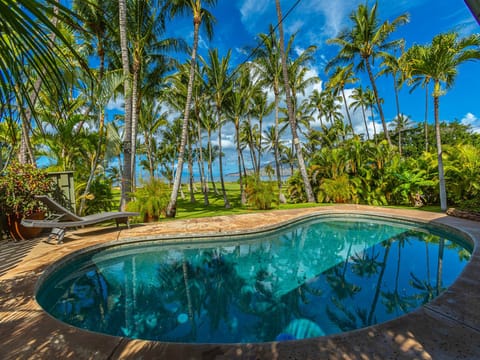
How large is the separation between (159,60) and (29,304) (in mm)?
14158

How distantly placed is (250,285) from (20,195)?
659cm

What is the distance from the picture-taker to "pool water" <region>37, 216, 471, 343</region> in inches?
135

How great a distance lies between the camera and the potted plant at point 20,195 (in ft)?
19.4

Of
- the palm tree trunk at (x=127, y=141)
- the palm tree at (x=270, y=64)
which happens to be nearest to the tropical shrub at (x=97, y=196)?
the palm tree trunk at (x=127, y=141)

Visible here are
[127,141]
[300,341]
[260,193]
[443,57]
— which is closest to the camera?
[300,341]

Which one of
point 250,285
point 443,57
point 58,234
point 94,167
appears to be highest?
point 443,57

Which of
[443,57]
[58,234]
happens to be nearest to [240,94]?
[443,57]

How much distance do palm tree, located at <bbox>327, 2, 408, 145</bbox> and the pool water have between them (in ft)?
39.0

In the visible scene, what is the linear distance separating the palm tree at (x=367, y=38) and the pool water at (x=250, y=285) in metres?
11.9

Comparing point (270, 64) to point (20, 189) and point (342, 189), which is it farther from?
point (20, 189)

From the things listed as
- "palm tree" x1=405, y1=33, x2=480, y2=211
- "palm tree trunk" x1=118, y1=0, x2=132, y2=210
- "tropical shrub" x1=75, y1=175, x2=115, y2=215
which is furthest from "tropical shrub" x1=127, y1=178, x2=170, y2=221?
"palm tree" x1=405, y1=33, x2=480, y2=211

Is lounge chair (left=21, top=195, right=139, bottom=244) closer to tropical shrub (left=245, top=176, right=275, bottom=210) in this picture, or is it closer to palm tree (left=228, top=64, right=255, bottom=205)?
tropical shrub (left=245, top=176, right=275, bottom=210)

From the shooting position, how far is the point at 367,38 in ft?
50.7

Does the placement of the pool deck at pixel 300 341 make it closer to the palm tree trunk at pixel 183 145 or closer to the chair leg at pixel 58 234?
the chair leg at pixel 58 234
